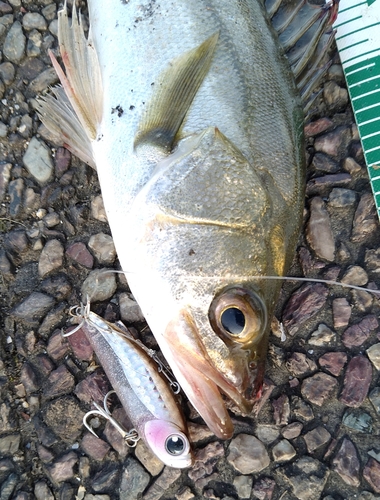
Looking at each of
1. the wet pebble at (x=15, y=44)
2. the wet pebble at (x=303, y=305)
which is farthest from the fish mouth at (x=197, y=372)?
the wet pebble at (x=15, y=44)

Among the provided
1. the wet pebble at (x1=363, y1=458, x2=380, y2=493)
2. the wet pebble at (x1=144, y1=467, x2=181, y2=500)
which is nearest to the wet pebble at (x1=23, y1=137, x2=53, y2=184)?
the wet pebble at (x1=144, y1=467, x2=181, y2=500)

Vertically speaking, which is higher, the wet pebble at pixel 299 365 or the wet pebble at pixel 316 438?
the wet pebble at pixel 299 365

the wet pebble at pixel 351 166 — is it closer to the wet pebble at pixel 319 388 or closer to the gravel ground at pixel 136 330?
the gravel ground at pixel 136 330

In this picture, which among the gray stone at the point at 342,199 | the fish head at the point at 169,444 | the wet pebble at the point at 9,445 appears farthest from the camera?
the gray stone at the point at 342,199

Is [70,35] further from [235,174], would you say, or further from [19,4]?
[235,174]

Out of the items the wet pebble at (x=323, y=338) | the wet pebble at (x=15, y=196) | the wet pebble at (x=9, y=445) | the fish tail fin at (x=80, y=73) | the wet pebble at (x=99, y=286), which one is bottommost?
the wet pebble at (x=323, y=338)

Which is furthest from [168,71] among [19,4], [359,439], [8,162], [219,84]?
[359,439]

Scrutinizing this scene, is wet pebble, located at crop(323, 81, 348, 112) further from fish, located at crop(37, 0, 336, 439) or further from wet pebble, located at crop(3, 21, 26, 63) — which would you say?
wet pebble, located at crop(3, 21, 26, 63)
